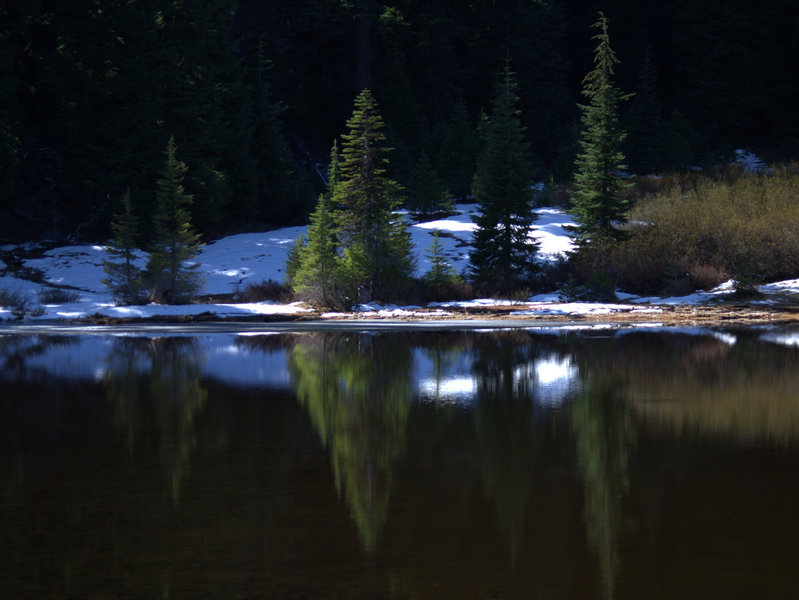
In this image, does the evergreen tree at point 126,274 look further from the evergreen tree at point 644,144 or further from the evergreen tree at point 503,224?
the evergreen tree at point 644,144

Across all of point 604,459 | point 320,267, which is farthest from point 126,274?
point 604,459

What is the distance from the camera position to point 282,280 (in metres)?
34.9

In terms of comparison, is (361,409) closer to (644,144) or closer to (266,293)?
(266,293)

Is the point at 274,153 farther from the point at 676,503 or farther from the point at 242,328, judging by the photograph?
A: the point at 676,503

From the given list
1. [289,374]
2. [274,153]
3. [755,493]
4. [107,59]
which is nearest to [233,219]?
[274,153]

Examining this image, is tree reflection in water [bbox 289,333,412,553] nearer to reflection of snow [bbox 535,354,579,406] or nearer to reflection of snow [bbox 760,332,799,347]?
reflection of snow [bbox 535,354,579,406]

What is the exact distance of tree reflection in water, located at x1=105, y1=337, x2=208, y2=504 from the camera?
389 inches

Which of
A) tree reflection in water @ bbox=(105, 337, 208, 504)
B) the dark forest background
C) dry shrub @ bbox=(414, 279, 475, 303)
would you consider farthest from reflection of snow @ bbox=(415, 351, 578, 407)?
the dark forest background

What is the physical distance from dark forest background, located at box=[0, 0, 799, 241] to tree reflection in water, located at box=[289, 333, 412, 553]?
77.5 ft

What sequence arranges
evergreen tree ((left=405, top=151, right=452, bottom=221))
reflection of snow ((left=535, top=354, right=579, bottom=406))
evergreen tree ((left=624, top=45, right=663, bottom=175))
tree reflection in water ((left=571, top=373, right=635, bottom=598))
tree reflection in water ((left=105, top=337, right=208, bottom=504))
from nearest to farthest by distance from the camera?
tree reflection in water ((left=571, top=373, right=635, bottom=598)) < tree reflection in water ((left=105, top=337, right=208, bottom=504)) < reflection of snow ((left=535, top=354, right=579, bottom=406)) < evergreen tree ((left=405, top=151, right=452, bottom=221)) < evergreen tree ((left=624, top=45, right=663, bottom=175))

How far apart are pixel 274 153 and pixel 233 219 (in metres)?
3.91

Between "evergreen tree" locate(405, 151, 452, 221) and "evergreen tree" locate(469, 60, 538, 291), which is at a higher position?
"evergreen tree" locate(405, 151, 452, 221)

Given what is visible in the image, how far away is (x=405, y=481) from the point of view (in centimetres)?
845

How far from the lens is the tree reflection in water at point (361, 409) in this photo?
26.3ft
